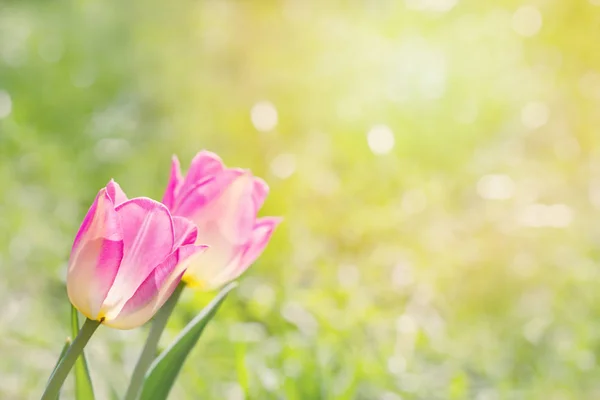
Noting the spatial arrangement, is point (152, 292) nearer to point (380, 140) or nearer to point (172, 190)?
point (172, 190)

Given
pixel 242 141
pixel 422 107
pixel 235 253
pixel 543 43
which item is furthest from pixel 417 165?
pixel 235 253

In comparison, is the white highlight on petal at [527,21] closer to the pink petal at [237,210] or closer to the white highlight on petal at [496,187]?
the white highlight on petal at [496,187]

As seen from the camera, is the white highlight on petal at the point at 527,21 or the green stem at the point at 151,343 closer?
the green stem at the point at 151,343

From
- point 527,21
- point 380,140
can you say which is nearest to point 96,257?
point 380,140

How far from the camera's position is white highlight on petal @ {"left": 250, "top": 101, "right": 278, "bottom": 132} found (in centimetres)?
186

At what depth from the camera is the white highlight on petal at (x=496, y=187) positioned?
1.69 meters

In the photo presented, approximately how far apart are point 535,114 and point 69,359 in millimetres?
1697

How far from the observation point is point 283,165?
1717 millimetres

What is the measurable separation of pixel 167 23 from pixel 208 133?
71cm

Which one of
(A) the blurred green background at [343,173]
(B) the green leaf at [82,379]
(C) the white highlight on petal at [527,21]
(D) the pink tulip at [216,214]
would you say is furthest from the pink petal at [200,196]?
(C) the white highlight on petal at [527,21]

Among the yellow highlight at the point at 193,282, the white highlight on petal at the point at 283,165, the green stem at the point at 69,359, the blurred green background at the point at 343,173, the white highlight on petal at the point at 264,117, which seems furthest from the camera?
the white highlight on petal at the point at 264,117

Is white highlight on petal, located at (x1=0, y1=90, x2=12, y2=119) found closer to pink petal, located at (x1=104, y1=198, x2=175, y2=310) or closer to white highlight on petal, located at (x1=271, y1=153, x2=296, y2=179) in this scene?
white highlight on petal, located at (x1=271, y1=153, x2=296, y2=179)

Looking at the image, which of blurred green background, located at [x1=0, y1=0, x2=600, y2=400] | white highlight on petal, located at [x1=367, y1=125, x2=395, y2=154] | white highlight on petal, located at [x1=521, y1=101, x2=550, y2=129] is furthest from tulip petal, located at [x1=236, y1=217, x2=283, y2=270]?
white highlight on petal, located at [x1=521, y1=101, x2=550, y2=129]

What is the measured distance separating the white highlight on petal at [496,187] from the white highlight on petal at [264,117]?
54 centimetres
